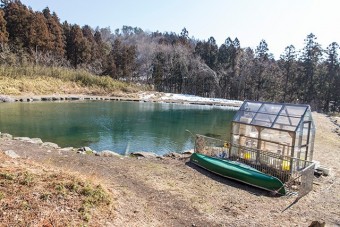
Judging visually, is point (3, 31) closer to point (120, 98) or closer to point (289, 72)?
point (120, 98)

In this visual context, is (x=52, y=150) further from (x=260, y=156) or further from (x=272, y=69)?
(x=272, y=69)

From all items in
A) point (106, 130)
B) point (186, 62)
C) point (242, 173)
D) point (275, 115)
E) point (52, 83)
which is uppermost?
point (186, 62)

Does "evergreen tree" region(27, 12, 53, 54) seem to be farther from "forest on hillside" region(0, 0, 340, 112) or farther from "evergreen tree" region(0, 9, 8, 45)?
"evergreen tree" region(0, 9, 8, 45)

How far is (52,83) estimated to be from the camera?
40562mm

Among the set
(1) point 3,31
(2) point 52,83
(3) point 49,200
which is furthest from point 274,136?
(1) point 3,31

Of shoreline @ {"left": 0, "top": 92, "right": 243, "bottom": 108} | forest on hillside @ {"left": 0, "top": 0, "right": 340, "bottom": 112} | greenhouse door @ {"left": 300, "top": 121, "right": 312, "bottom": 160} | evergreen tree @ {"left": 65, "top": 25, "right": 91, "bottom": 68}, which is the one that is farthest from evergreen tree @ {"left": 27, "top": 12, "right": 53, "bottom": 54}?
greenhouse door @ {"left": 300, "top": 121, "right": 312, "bottom": 160}

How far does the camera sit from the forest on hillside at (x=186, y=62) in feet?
148

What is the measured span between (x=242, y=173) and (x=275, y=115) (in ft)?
10.9

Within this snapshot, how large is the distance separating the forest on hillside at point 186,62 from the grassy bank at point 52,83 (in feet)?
9.81

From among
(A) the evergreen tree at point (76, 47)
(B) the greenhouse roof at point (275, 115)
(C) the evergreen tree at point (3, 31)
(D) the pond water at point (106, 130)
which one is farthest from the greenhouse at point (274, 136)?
(A) the evergreen tree at point (76, 47)

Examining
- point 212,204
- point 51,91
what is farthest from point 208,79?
point 212,204

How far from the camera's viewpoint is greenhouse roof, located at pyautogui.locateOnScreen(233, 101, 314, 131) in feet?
37.2

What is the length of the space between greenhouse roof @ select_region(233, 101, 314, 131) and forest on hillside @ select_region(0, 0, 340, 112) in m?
36.9

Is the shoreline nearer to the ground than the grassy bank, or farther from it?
nearer to the ground
